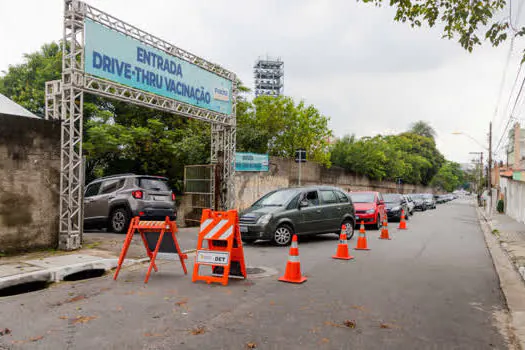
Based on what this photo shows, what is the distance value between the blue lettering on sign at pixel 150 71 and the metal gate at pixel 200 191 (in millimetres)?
2589

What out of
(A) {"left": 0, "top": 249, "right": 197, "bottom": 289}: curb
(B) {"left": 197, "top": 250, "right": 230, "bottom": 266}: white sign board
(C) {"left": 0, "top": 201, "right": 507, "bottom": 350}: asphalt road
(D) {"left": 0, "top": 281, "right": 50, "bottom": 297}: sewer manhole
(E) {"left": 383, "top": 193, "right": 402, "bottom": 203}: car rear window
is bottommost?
(D) {"left": 0, "top": 281, "right": 50, "bottom": 297}: sewer manhole

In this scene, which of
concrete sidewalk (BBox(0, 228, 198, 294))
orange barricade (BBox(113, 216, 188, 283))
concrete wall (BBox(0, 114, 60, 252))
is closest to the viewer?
concrete sidewalk (BBox(0, 228, 198, 294))

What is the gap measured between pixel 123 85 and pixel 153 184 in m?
3.05

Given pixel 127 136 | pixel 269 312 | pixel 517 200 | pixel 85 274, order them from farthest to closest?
pixel 517 200 < pixel 127 136 < pixel 85 274 < pixel 269 312

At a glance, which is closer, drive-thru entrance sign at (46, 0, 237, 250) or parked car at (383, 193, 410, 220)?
drive-thru entrance sign at (46, 0, 237, 250)

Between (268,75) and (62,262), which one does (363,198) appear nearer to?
(62,262)

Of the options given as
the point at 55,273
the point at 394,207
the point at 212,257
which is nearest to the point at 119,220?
the point at 55,273

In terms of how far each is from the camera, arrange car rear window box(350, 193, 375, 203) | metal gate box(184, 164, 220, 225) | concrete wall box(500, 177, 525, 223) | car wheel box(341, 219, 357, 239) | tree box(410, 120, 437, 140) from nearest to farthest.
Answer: car wheel box(341, 219, 357, 239)
metal gate box(184, 164, 220, 225)
car rear window box(350, 193, 375, 203)
concrete wall box(500, 177, 525, 223)
tree box(410, 120, 437, 140)

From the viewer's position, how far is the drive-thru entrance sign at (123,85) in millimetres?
10094

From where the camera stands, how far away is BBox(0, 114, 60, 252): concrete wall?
8.92 metres

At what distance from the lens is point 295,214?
12.0 metres

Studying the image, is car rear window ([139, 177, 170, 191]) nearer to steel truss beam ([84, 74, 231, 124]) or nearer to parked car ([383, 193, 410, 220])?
steel truss beam ([84, 74, 231, 124])

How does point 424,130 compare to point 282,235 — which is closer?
point 282,235

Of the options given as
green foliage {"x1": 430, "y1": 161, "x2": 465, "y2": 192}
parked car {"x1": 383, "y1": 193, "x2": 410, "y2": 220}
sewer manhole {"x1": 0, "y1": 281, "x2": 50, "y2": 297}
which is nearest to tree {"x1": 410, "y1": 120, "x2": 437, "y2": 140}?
green foliage {"x1": 430, "y1": 161, "x2": 465, "y2": 192}
